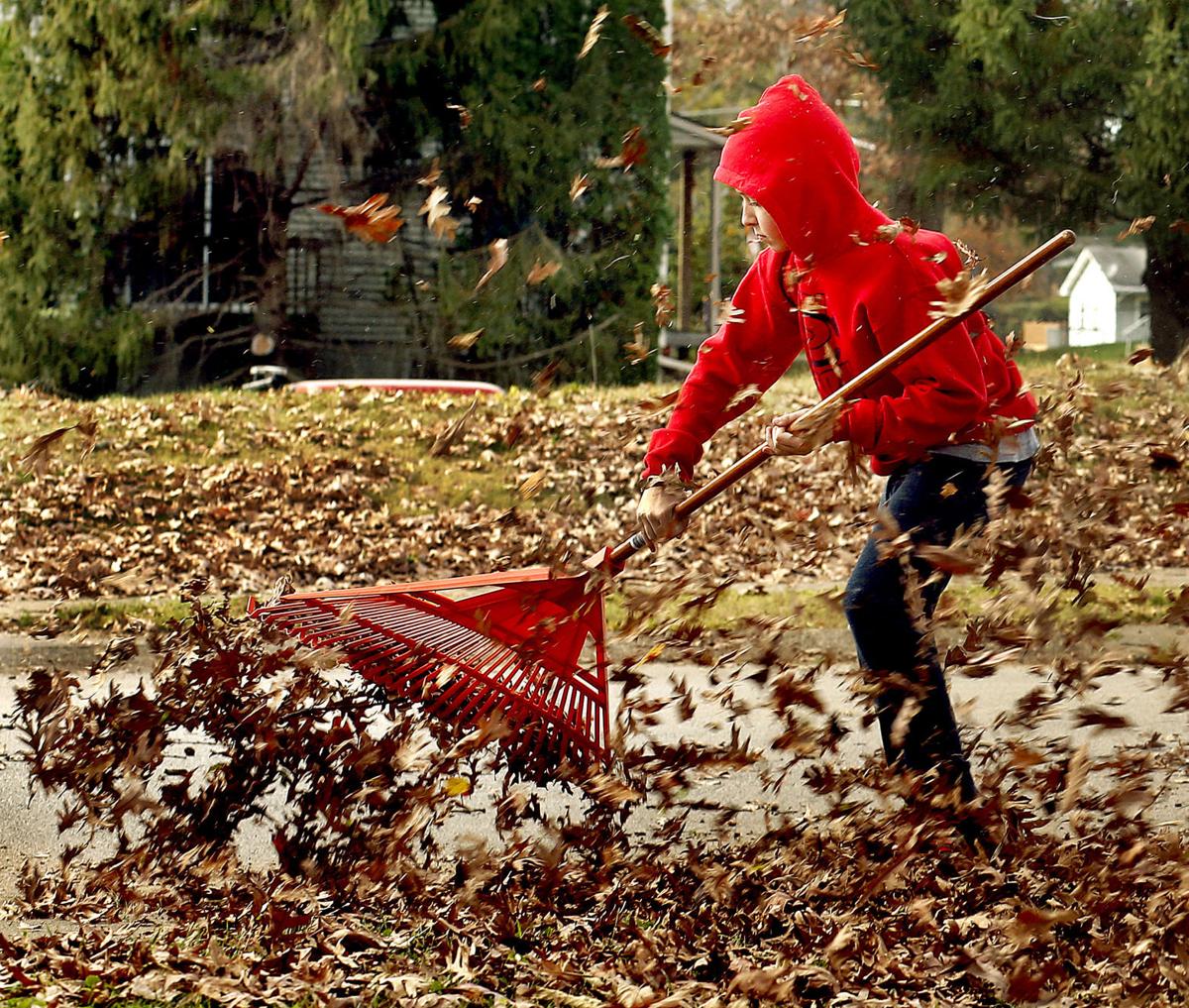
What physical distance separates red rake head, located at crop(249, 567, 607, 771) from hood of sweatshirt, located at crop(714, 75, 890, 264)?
100 centimetres

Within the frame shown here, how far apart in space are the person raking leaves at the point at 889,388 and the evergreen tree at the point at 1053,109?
46.5 ft

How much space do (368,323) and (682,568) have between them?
33.3 feet

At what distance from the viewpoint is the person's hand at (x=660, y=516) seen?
377 cm

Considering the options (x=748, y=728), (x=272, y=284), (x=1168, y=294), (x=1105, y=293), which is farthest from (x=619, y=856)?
(x=1105, y=293)

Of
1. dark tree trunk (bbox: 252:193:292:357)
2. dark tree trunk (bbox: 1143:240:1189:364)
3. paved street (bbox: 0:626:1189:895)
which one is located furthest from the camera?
dark tree trunk (bbox: 1143:240:1189:364)

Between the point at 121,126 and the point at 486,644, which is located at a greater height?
the point at 121,126

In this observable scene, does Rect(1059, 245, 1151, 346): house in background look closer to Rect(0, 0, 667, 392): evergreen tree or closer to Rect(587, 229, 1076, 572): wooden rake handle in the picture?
Rect(0, 0, 667, 392): evergreen tree

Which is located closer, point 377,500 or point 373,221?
point 373,221

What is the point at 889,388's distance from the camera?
3.67m

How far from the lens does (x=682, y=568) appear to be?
8.78 m

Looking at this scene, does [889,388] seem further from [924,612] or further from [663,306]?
[663,306]

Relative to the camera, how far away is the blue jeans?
357 centimetres

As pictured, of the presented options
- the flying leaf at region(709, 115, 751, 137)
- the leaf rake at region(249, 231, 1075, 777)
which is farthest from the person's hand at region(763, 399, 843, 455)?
the flying leaf at region(709, 115, 751, 137)

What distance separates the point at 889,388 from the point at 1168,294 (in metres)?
15.9
